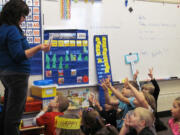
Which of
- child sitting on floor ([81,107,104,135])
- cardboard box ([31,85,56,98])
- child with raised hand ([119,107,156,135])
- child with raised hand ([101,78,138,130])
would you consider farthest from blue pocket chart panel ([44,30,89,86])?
child with raised hand ([119,107,156,135])

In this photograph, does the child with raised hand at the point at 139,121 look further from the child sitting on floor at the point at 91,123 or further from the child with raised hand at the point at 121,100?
the child with raised hand at the point at 121,100

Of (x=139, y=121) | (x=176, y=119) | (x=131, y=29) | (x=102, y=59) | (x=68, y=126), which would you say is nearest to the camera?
(x=68, y=126)

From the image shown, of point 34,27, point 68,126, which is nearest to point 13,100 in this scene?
point 68,126

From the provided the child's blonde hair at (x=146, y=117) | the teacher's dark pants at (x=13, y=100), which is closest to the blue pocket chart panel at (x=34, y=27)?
the teacher's dark pants at (x=13, y=100)

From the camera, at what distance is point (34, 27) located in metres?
3.05

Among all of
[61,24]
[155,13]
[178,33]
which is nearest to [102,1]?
[61,24]

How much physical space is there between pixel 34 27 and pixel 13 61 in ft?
4.06

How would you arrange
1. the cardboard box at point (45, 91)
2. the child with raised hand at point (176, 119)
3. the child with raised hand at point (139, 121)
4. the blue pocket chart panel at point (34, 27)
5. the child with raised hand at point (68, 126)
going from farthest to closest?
the blue pocket chart panel at point (34, 27), the cardboard box at point (45, 91), the child with raised hand at point (176, 119), the child with raised hand at point (139, 121), the child with raised hand at point (68, 126)

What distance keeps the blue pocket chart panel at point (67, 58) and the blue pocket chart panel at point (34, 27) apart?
0.10m

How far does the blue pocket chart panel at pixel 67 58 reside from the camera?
3.20 m

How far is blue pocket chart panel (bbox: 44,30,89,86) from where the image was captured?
3195 millimetres

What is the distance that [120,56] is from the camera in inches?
146

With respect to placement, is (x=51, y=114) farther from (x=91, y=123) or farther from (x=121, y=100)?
(x=121, y=100)

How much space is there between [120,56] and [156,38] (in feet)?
2.48
